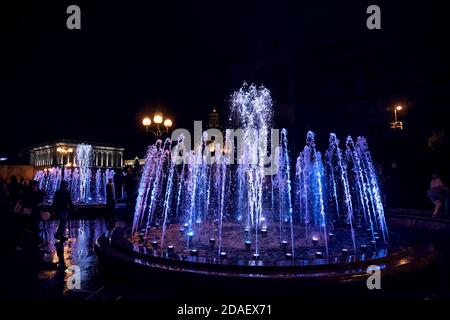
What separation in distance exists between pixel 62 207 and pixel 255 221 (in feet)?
20.4

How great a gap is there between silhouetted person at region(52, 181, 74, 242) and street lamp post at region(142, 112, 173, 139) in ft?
16.5

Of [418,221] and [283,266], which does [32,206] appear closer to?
[283,266]

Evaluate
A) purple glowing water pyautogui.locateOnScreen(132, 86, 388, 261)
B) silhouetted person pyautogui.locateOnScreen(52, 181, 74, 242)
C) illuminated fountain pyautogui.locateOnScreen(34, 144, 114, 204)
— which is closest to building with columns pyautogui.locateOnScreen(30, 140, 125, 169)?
illuminated fountain pyautogui.locateOnScreen(34, 144, 114, 204)

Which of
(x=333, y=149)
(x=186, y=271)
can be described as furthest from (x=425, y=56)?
(x=186, y=271)

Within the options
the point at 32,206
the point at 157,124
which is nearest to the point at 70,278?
the point at 32,206

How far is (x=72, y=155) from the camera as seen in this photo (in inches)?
2625

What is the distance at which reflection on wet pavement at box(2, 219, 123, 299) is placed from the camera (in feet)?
15.9

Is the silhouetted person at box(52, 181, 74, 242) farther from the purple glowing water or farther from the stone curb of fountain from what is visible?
the stone curb of fountain

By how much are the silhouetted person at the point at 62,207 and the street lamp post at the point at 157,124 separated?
5033mm

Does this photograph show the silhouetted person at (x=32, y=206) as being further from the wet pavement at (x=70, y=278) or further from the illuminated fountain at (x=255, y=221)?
the illuminated fountain at (x=255, y=221)

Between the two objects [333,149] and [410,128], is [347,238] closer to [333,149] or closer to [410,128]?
[410,128]

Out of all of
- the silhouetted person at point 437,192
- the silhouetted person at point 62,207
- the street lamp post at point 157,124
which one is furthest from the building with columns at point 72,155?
the silhouetted person at point 437,192

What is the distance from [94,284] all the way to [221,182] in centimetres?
1561

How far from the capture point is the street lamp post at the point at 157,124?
506 inches
